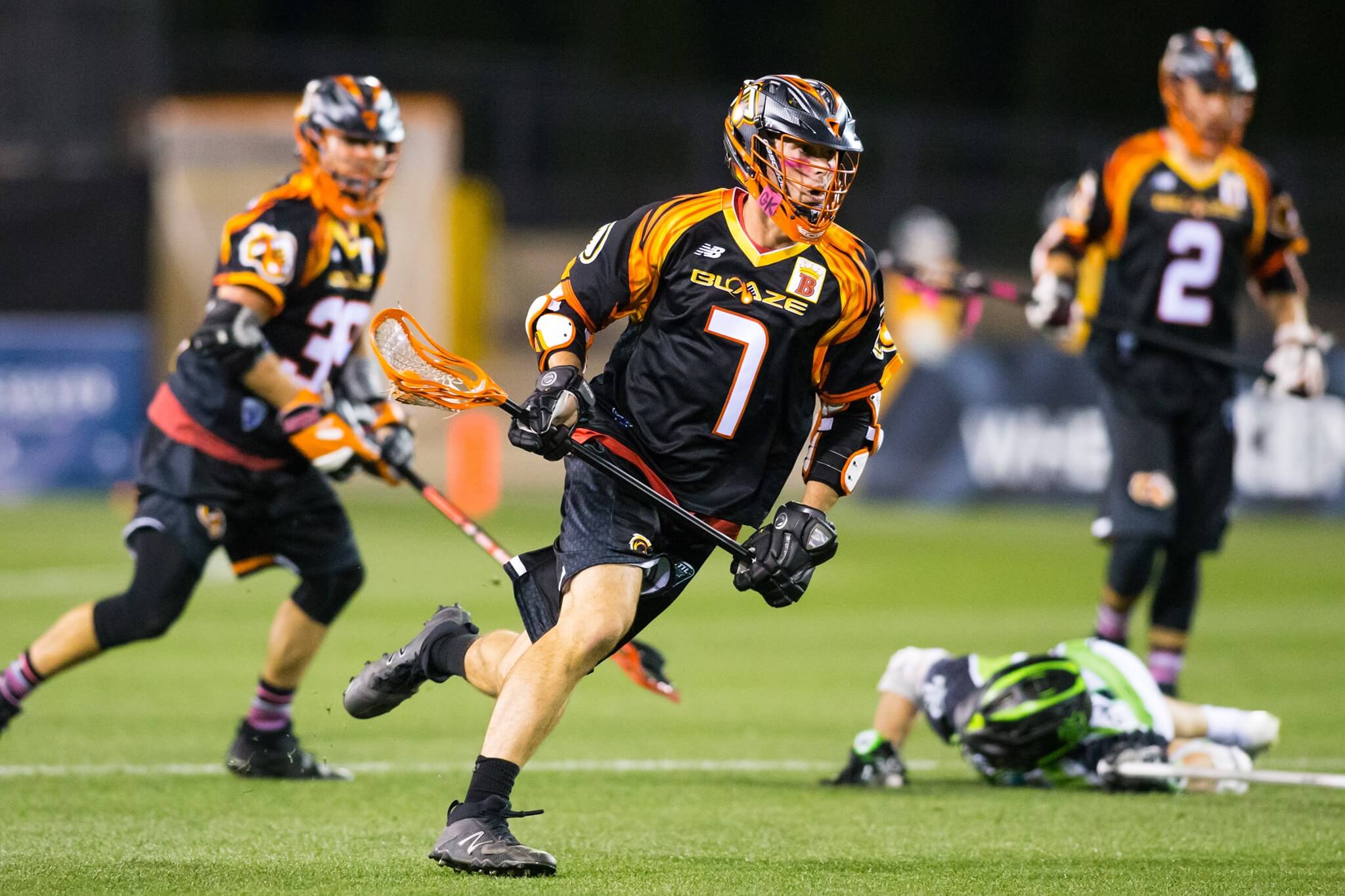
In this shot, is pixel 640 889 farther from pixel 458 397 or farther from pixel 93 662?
pixel 93 662

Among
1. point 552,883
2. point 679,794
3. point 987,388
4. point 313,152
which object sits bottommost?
point 987,388

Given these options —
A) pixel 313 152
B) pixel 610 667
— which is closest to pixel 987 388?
pixel 610 667

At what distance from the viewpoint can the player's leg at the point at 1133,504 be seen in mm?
7574

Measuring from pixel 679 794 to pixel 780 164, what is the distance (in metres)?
2.24

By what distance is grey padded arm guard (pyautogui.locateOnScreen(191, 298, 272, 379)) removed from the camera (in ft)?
21.0

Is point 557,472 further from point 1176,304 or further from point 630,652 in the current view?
point 630,652

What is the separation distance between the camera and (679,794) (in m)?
6.28

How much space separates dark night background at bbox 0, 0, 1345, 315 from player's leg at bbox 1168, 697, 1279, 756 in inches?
591

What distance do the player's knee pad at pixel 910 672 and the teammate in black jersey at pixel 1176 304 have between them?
145 cm

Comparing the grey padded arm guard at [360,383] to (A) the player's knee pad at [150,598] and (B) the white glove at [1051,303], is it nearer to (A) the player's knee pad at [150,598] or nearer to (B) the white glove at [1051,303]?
(A) the player's knee pad at [150,598]

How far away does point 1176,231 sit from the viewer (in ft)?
25.7

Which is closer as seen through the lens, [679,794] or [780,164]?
[780,164]

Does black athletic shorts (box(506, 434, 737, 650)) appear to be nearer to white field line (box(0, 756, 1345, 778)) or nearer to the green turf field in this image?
the green turf field

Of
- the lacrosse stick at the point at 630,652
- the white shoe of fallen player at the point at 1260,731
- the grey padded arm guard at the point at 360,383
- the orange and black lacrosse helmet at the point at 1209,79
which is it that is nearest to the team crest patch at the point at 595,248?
the lacrosse stick at the point at 630,652
